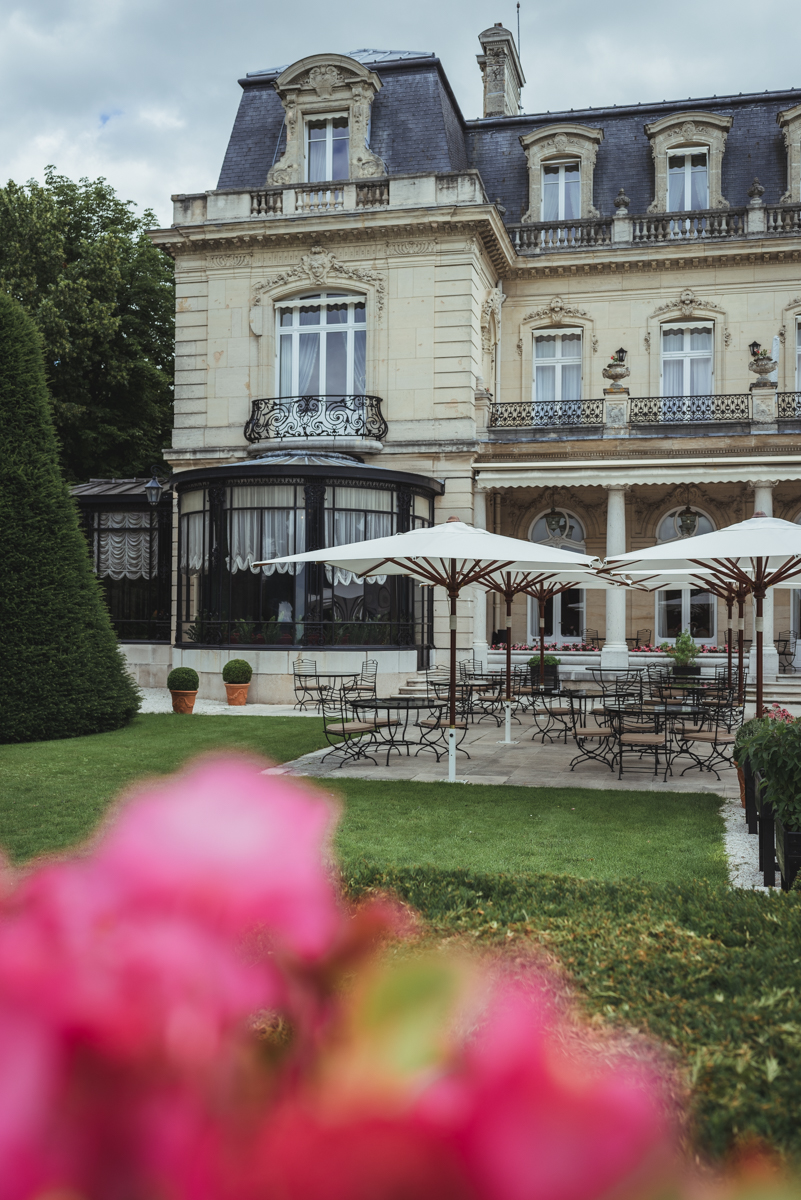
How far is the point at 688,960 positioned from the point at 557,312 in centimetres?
2320

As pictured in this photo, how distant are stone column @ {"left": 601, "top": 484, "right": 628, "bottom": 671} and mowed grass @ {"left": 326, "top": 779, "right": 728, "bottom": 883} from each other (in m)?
11.0

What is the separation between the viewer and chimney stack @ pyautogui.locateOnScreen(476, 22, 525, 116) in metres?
26.8

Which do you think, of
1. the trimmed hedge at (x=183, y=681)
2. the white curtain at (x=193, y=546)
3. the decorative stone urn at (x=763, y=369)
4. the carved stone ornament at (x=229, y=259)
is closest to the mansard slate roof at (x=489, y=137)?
the carved stone ornament at (x=229, y=259)

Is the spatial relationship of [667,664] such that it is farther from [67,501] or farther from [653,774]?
[67,501]

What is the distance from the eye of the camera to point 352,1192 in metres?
0.30

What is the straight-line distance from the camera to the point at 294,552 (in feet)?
62.8

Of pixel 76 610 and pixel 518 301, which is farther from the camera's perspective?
pixel 518 301

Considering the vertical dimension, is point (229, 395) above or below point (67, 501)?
above

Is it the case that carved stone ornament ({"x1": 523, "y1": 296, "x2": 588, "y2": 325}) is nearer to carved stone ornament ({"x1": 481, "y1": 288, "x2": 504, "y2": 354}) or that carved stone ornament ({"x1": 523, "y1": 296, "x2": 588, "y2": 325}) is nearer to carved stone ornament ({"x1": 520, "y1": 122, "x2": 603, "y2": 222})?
carved stone ornament ({"x1": 481, "y1": 288, "x2": 504, "y2": 354})

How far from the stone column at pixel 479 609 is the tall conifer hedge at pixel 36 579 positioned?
31.7 ft

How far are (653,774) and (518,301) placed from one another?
55.4 feet

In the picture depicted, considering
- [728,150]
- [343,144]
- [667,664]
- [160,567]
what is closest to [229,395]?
[160,567]

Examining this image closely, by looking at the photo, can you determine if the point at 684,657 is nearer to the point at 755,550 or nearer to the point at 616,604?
the point at 616,604

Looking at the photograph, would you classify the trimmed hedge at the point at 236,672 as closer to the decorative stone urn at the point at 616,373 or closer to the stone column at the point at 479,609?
the stone column at the point at 479,609
